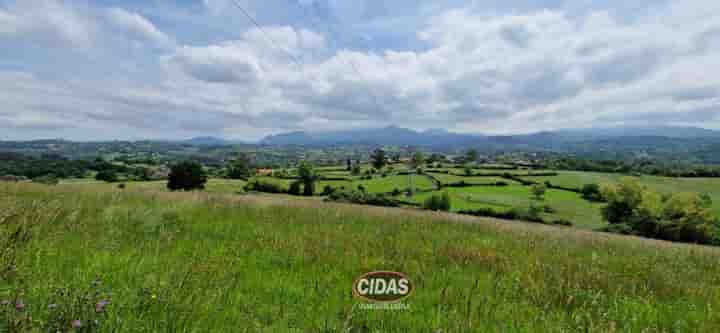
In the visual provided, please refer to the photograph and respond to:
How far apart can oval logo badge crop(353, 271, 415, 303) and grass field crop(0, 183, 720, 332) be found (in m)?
0.14

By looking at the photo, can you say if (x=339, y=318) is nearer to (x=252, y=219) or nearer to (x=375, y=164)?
(x=252, y=219)

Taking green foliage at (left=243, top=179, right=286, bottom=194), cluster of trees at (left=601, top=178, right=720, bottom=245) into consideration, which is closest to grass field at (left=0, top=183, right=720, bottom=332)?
cluster of trees at (left=601, top=178, right=720, bottom=245)

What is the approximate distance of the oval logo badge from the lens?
10.2ft

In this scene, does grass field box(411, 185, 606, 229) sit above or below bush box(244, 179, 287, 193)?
below

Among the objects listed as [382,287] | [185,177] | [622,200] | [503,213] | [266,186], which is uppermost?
[382,287]

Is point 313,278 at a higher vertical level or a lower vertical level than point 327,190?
higher

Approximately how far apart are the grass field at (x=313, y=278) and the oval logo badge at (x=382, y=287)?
142 millimetres

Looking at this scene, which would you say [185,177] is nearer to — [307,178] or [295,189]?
[295,189]

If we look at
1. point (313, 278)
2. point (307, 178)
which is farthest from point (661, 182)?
point (313, 278)

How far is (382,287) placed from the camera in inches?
130

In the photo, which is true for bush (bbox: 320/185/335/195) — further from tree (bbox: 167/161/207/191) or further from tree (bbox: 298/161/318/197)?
tree (bbox: 167/161/207/191)

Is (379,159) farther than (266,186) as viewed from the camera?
Yes

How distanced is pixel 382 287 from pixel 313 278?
0.83 metres

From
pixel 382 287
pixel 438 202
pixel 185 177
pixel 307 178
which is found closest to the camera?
pixel 382 287
